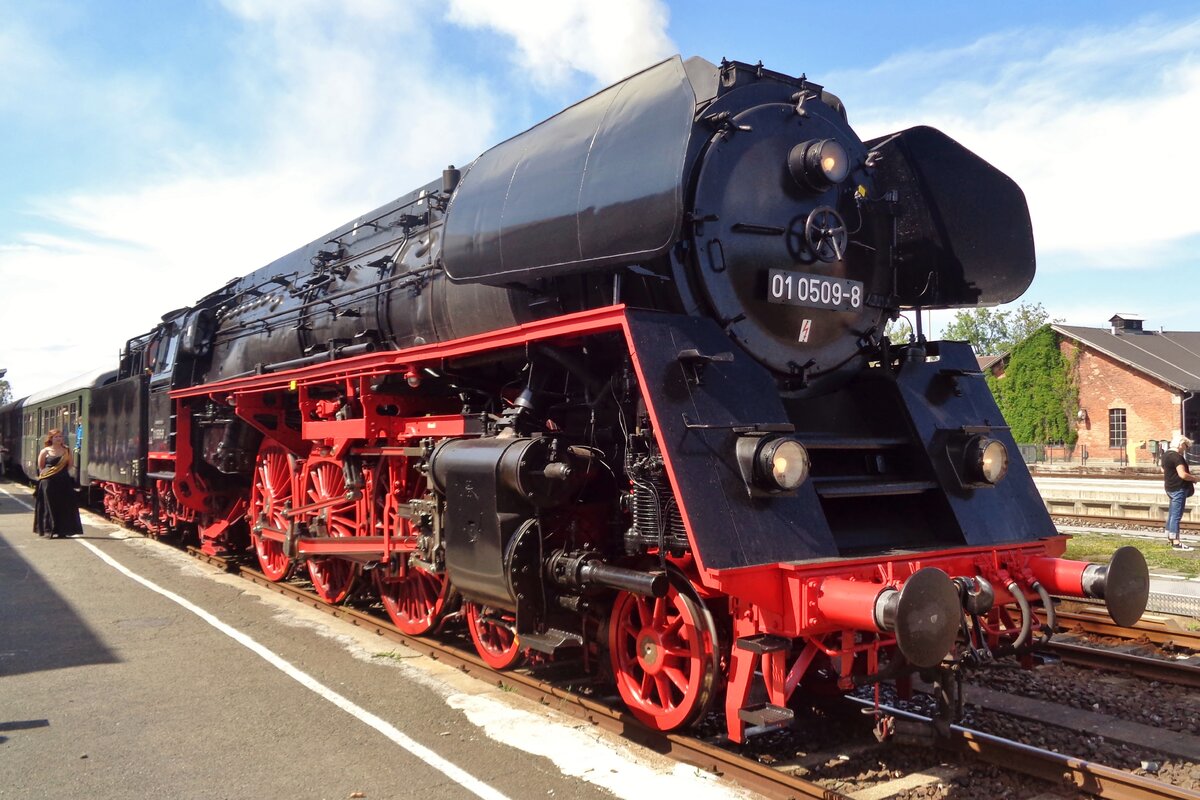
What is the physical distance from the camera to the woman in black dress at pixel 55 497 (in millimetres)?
Answer: 13461

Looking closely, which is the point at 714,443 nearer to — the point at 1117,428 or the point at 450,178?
the point at 450,178

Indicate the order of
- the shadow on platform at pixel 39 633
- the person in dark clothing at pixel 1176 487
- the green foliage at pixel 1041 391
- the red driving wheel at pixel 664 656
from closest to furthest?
the red driving wheel at pixel 664 656, the shadow on platform at pixel 39 633, the person in dark clothing at pixel 1176 487, the green foliage at pixel 1041 391

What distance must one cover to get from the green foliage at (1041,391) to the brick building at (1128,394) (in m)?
0.40

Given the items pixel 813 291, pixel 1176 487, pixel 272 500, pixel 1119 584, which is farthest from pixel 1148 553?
pixel 272 500

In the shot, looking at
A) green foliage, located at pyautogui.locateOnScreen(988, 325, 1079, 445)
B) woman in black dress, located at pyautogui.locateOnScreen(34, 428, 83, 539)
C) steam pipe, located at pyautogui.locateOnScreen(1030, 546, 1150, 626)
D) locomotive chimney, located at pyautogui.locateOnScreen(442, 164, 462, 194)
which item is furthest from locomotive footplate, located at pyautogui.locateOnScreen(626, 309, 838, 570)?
green foliage, located at pyautogui.locateOnScreen(988, 325, 1079, 445)

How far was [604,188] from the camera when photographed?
170 inches

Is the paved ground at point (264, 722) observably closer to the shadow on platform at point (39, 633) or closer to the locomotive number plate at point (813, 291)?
the shadow on platform at point (39, 633)

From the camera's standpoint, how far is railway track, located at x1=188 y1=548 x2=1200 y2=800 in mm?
3766

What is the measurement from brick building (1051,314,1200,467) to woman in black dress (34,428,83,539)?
108ft

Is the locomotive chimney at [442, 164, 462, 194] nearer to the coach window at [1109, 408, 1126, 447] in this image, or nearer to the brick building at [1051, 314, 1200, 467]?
the brick building at [1051, 314, 1200, 467]

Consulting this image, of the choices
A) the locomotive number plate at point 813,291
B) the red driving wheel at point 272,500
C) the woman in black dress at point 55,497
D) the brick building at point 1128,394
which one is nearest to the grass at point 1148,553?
the locomotive number plate at point 813,291

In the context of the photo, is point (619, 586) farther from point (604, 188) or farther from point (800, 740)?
point (604, 188)

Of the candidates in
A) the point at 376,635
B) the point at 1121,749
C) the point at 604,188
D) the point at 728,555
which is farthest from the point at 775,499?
the point at 376,635

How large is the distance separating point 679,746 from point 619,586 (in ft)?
2.85
